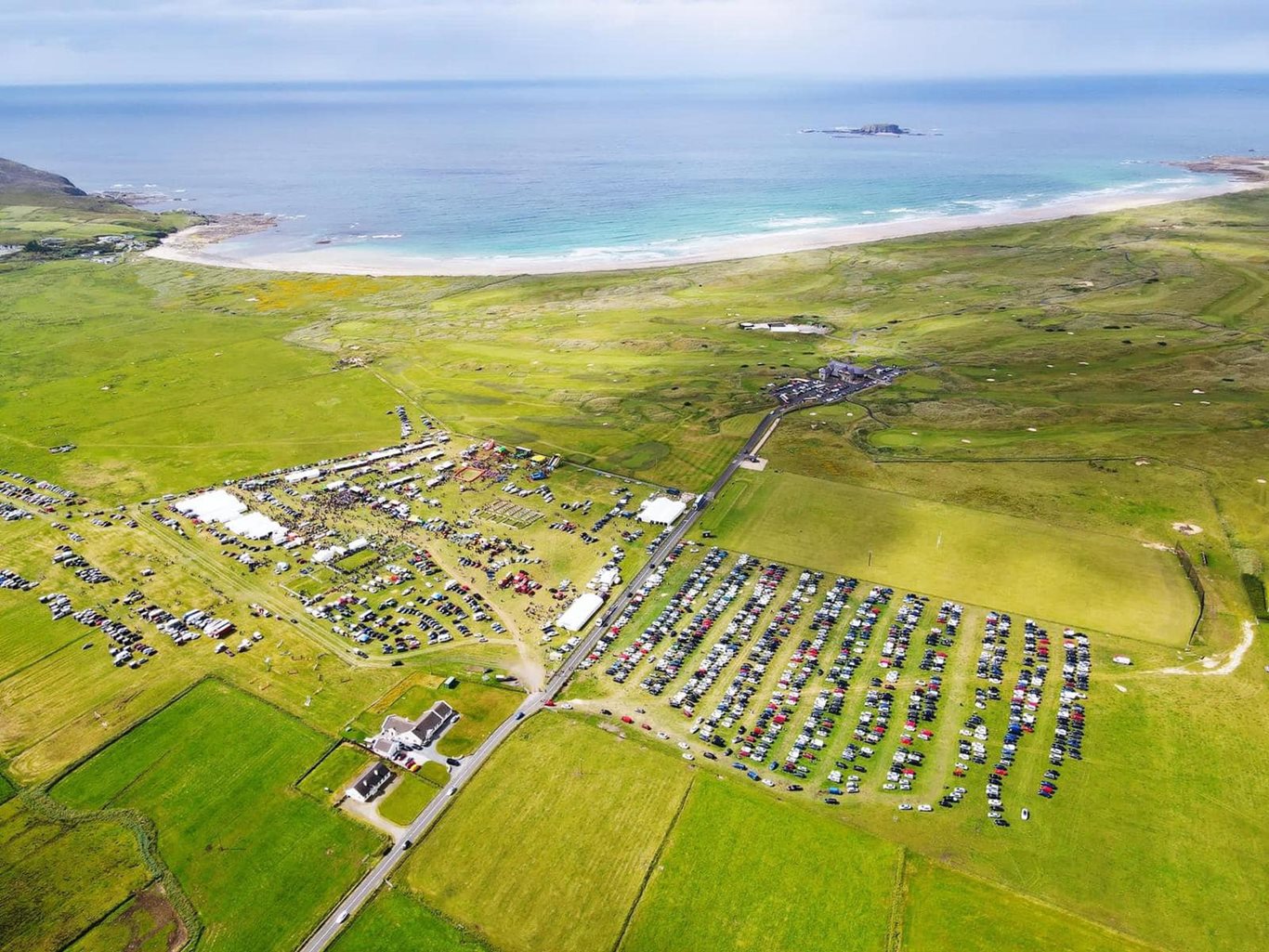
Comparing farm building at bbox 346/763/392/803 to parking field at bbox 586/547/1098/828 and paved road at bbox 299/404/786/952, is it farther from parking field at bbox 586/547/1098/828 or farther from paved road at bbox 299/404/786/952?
parking field at bbox 586/547/1098/828

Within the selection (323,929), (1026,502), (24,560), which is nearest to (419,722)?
(323,929)

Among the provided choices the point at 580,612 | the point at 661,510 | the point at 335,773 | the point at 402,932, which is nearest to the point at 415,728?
the point at 335,773

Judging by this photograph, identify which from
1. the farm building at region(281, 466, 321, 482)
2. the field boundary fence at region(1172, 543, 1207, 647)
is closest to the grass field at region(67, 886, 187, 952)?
the farm building at region(281, 466, 321, 482)

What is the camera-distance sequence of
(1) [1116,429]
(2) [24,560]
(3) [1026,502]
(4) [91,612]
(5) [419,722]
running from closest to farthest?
1. (5) [419,722]
2. (4) [91,612]
3. (2) [24,560]
4. (3) [1026,502]
5. (1) [1116,429]

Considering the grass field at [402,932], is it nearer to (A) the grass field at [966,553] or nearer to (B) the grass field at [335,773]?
(B) the grass field at [335,773]

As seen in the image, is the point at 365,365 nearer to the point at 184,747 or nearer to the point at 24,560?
the point at 24,560

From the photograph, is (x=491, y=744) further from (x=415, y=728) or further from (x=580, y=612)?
(x=580, y=612)

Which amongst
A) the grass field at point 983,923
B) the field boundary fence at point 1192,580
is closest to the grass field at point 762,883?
the grass field at point 983,923
